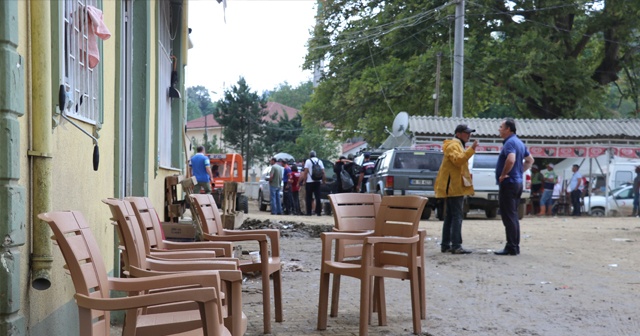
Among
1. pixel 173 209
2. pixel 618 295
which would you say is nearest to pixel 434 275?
pixel 618 295

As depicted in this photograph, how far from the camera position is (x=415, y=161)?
22906mm

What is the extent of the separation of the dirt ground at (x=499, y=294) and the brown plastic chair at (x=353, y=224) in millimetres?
227

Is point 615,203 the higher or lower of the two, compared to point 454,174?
lower

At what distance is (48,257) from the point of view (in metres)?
4.30

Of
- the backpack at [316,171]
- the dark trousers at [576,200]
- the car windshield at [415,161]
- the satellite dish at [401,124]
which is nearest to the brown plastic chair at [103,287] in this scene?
the car windshield at [415,161]

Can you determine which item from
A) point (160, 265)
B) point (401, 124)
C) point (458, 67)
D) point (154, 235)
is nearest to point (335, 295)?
point (154, 235)

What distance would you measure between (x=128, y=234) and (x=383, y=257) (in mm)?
Answer: 2905

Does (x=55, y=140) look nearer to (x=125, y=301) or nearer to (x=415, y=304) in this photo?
(x=125, y=301)

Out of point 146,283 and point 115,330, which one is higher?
point 146,283

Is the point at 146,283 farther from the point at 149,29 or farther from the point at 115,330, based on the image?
the point at 149,29

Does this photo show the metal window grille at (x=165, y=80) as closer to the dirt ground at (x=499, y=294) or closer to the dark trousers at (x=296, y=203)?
the dirt ground at (x=499, y=294)

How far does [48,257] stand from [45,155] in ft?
1.62

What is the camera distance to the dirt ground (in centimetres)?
702

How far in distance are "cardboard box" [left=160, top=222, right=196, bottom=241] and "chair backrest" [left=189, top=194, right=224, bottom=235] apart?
257 centimetres
